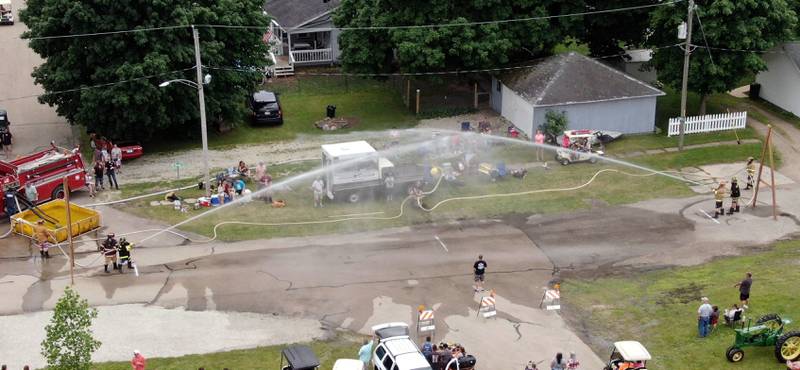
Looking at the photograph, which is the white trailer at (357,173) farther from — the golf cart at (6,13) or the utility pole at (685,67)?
the golf cart at (6,13)

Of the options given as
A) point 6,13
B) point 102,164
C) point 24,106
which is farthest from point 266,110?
point 6,13

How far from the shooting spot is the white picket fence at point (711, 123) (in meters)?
51.4

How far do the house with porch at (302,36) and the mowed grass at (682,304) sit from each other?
34.8 metres

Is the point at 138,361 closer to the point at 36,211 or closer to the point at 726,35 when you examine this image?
the point at 36,211

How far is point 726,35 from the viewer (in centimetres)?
4966

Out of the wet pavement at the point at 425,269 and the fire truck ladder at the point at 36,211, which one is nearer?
the wet pavement at the point at 425,269

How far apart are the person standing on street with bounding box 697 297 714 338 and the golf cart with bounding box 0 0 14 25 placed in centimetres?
6748

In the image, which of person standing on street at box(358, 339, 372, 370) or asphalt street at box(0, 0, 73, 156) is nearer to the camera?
person standing on street at box(358, 339, 372, 370)

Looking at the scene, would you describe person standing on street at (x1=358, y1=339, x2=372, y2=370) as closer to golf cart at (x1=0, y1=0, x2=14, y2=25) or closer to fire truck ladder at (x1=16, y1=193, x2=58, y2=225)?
fire truck ladder at (x1=16, y1=193, x2=58, y2=225)

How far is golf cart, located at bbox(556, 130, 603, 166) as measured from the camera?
4791 cm

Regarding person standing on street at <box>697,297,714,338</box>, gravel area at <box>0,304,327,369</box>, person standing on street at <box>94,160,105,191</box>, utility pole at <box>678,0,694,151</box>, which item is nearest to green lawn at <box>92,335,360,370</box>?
gravel area at <box>0,304,327,369</box>

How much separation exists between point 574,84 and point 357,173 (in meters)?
14.8

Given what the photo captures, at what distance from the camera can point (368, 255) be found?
125 ft

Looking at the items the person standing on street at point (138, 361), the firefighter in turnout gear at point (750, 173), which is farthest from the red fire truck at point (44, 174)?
the firefighter in turnout gear at point (750, 173)
